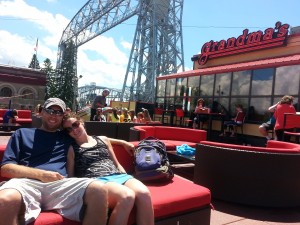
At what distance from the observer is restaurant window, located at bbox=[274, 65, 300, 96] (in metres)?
8.89

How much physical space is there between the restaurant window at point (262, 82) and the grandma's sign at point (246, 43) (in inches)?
110

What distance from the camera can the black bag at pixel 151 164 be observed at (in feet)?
10.7

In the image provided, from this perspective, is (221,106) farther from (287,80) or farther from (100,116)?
(100,116)

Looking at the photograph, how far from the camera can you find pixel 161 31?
117ft

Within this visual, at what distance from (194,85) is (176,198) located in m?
10.6

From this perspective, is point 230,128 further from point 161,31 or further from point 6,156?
point 161,31

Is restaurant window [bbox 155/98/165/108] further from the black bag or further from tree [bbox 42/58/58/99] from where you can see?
tree [bbox 42/58/58/99]

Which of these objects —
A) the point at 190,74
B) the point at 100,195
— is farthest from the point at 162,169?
the point at 190,74

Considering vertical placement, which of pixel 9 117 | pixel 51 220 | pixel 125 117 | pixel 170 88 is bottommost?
pixel 51 220

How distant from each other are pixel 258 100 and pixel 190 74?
4.01m

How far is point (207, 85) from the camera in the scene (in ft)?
40.5

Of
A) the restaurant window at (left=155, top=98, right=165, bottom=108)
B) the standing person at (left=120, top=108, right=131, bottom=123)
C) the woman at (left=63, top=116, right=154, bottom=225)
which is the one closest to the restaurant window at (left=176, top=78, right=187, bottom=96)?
the restaurant window at (left=155, top=98, right=165, bottom=108)

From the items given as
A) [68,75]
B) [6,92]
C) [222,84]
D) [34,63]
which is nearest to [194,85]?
[222,84]

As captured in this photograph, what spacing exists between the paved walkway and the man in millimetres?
1743
